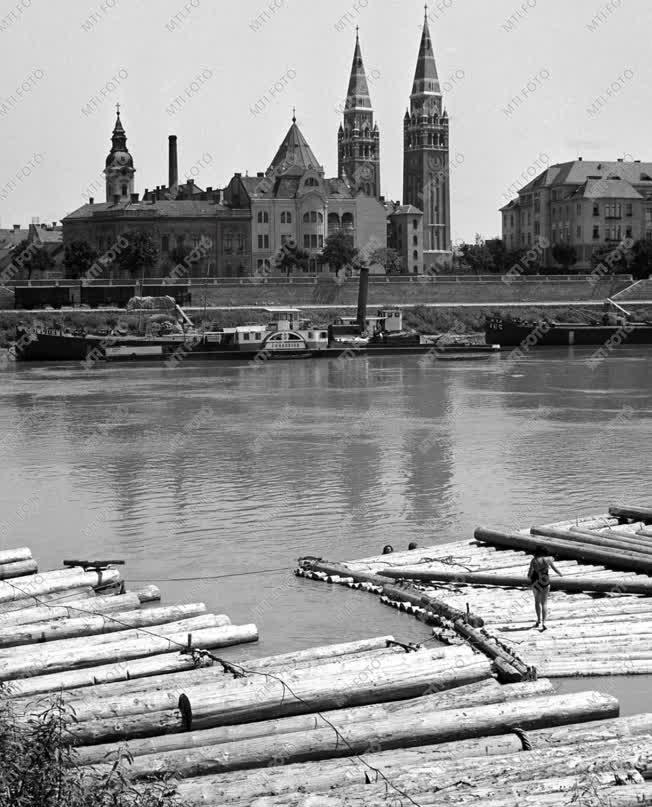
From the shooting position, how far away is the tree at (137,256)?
10900 centimetres

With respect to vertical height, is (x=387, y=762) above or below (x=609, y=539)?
below

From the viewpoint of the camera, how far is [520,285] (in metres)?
106

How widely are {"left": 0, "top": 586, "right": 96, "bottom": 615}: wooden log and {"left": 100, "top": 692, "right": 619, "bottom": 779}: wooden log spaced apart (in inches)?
217

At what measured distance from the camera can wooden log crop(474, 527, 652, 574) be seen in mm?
17078

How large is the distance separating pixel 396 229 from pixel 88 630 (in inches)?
5086

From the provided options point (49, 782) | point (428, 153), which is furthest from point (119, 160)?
point (49, 782)

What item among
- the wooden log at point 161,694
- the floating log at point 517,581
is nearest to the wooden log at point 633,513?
the floating log at point 517,581

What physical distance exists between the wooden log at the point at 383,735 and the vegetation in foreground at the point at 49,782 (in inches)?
38.4

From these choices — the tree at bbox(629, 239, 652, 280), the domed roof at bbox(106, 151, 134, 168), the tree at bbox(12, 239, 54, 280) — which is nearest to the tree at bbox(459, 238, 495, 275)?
the tree at bbox(629, 239, 652, 280)

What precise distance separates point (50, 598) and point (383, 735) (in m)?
6.35

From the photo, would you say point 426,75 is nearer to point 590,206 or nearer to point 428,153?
point 428,153

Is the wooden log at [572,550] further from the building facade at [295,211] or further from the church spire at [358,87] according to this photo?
the church spire at [358,87]

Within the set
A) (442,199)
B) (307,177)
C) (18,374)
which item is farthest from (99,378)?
(442,199)

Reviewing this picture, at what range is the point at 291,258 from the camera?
11562 centimetres
